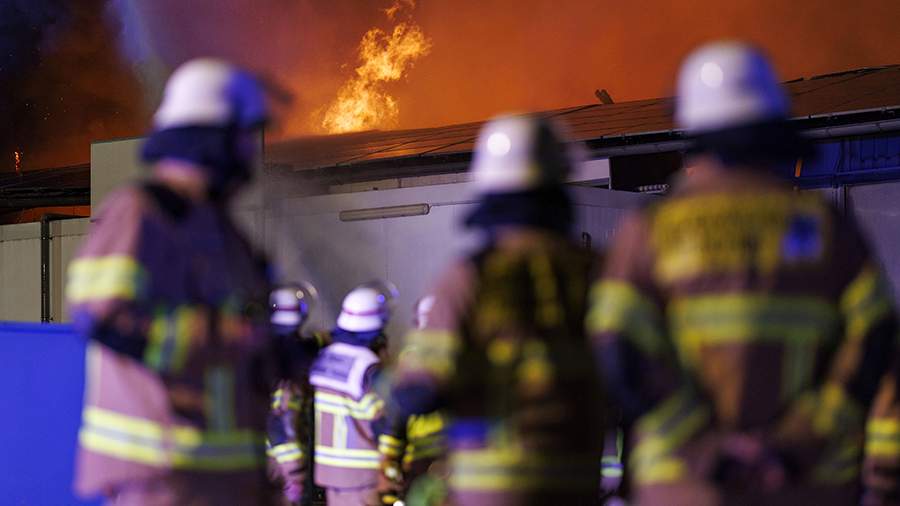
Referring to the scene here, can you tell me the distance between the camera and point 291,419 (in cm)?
795

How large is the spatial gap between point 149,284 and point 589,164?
16013 millimetres

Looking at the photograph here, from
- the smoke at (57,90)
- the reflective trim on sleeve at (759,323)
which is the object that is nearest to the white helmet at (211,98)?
the reflective trim on sleeve at (759,323)

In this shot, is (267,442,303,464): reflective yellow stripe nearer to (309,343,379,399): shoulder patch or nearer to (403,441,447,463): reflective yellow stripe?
(309,343,379,399): shoulder patch

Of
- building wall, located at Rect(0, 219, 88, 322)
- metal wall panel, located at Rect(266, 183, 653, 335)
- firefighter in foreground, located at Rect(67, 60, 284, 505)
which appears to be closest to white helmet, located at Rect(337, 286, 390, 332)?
firefighter in foreground, located at Rect(67, 60, 284, 505)

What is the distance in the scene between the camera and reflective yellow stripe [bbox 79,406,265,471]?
3.37m

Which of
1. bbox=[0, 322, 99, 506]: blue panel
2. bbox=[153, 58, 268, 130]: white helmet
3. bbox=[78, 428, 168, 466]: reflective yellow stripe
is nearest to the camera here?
bbox=[78, 428, 168, 466]: reflective yellow stripe

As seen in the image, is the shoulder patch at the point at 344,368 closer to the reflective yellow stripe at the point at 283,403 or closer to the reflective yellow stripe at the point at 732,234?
the reflective yellow stripe at the point at 283,403

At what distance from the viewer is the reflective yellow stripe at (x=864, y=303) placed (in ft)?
10.2

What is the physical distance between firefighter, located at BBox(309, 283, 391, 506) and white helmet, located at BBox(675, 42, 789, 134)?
421 centimetres

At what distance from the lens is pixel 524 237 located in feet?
12.7

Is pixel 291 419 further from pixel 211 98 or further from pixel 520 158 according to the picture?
pixel 211 98

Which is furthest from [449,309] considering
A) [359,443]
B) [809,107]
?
[809,107]

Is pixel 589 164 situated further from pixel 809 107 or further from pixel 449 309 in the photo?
pixel 449 309

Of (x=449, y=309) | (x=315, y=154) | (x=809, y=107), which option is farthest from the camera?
(x=315, y=154)
